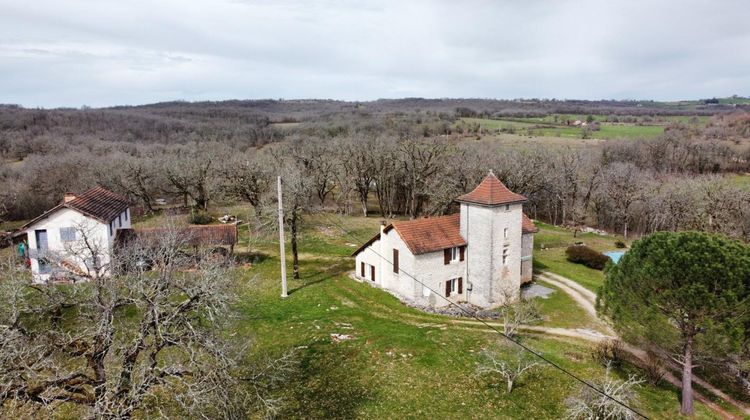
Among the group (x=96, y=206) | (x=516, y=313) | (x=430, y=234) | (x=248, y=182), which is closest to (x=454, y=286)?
(x=430, y=234)

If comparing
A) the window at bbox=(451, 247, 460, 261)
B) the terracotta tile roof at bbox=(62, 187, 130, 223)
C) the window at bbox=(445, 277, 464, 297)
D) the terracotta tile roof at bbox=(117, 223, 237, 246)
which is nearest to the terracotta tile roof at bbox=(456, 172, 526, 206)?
the window at bbox=(451, 247, 460, 261)

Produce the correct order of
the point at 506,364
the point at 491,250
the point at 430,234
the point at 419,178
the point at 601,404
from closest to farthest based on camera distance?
1. the point at 601,404
2. the point at 506,364
3. the point at 491,250
4. the point at 430,234
5. the point at 419,178

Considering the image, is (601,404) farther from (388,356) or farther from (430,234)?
(430,234)

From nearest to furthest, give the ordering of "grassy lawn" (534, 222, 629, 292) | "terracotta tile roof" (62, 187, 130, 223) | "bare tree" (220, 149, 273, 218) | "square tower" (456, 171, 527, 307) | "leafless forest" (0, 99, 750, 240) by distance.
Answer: "square tower" (456, 171, 527, 307), "terracotta tile roof" (62, 187, 130, 223), "grassy lawn" (534, 222, 629, 292), "bare tree" (220, 149, 273, 218), "leafless forest" (0, 99, 750, 240)

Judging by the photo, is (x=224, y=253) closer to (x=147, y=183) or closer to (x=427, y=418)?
(x=427, y=418)

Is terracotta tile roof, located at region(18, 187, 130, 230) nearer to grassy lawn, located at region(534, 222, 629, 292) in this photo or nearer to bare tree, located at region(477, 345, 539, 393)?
bare tree, located at region(477, 345, 539, 393)

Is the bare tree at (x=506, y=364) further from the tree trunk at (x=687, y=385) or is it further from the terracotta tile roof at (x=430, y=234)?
the terracotta tile roof at (x=430, y=234)
